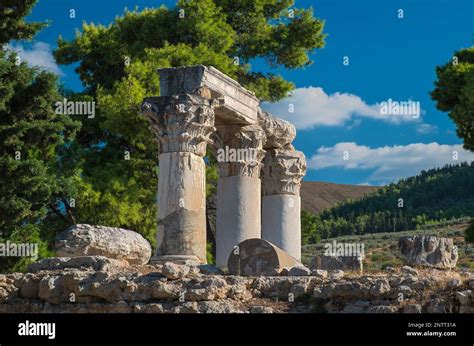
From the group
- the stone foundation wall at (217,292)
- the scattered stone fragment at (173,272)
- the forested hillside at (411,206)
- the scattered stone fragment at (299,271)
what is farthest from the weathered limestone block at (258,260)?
the forested hillside at (411,206)

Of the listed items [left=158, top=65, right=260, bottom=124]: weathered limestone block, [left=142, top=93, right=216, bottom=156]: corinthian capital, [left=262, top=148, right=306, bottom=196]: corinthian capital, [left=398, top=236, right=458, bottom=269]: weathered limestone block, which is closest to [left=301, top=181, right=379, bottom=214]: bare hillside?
[left=262, top=148, right=306, bottom=196]: corinthian capital

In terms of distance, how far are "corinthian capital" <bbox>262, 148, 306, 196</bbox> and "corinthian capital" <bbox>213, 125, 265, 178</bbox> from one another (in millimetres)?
2453

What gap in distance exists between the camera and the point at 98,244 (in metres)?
16.2

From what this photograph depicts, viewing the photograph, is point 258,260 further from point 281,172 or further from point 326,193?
point 326,193

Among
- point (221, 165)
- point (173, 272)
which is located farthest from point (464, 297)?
point (221, 165)

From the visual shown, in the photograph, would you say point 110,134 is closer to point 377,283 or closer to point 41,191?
point 41,191

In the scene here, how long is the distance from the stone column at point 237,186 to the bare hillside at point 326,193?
90.6m

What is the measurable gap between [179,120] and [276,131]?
6.40 meters

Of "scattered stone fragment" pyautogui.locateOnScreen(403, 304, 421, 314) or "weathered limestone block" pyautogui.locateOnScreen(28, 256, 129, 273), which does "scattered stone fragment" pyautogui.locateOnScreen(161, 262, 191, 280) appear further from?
"scattered stone fragment" pyautogui.locateOnScreen(403, 304, 421, 314)

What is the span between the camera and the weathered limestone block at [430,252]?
1766cm

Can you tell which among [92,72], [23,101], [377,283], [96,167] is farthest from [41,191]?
[377,283]

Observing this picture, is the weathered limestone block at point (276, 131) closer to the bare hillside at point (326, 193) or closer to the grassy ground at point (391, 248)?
the grassy ground at point (391, 248)

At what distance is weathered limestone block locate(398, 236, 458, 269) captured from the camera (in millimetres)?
17656
